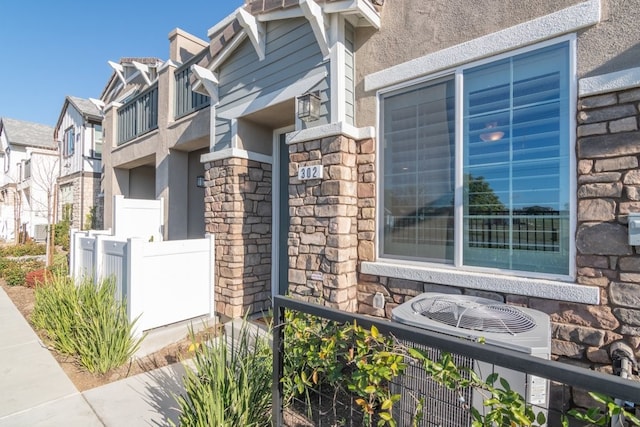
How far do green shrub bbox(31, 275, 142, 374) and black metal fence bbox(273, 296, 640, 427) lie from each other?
238 cm

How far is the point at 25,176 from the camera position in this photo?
18781 millimetres

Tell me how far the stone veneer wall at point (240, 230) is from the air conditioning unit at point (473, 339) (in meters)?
3.36

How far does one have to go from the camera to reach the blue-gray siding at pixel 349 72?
388cm

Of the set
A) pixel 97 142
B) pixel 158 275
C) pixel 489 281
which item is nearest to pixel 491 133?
pixel 489 281

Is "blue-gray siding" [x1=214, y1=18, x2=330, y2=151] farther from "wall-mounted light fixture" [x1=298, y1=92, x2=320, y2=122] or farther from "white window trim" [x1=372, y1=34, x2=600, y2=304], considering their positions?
"white window trim" [x1=372, y1=34, x2=600, y2=304]

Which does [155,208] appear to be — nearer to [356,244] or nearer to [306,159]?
[306,159]

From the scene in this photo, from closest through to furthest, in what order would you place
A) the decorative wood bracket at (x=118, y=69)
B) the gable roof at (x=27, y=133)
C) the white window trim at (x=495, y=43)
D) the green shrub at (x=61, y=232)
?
1. the white window trim at (x=495, y=43)
2. the decorative wood bracket at (x=118, y=69)
3. the green shrub at (x=61, y=232)
4. the gable roof at (x=27, y=133)

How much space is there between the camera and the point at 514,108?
295 centimetres

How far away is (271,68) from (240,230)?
8.19 feet

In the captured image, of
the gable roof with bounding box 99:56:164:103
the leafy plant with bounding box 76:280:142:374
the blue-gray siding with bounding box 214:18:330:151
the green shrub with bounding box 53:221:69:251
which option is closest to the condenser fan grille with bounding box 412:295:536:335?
the blue-gray siding with bounding box 214:18:330:151

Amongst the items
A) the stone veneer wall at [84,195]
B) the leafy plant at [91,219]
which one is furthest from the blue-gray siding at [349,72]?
the stone veneer wall at [84,195]

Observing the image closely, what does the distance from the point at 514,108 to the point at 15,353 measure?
21.4 ft

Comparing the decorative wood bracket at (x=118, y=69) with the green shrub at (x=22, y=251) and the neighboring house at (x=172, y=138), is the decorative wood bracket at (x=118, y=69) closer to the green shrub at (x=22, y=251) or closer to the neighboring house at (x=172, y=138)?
the neighboring house at (x=172, y=138)

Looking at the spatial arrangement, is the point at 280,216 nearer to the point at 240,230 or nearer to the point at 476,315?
the point at 240,230
